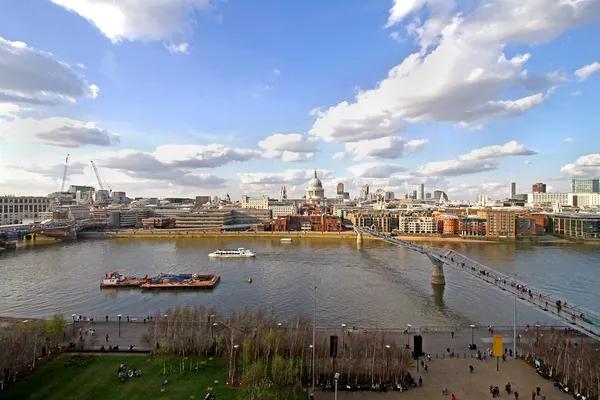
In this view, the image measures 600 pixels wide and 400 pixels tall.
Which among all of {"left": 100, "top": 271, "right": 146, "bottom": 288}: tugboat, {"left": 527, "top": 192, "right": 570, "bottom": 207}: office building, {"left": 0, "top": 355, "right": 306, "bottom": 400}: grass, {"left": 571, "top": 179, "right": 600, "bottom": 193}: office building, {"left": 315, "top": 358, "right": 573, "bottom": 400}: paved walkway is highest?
{"left": 571, "top": 179, "right": 600, "bottom": 193}: office building

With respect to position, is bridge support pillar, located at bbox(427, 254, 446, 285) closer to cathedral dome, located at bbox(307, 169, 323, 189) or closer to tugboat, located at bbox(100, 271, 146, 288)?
tugboat, located at bbox(100, 271, 146, 288)

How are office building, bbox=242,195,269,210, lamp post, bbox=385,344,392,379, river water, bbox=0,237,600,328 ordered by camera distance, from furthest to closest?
1. office building, bbox=242,195,269,210
2. river water, bbox=0,237,600,328
3. lamp post, bbox=385,344,392,379

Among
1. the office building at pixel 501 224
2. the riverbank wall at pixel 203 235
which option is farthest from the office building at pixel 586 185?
the riverbank wall at pixel 203 235

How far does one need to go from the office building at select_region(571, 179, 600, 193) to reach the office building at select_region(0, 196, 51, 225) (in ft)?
518

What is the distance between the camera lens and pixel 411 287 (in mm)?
23188

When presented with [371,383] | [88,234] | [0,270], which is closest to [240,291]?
[371,383]

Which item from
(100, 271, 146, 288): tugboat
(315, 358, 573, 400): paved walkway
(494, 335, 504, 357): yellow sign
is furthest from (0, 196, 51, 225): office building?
(494, 335, 504, 357): yellow sign

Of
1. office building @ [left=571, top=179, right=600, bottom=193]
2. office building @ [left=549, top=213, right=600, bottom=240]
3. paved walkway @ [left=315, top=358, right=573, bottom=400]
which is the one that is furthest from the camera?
office building @ [left=571, top=179, right=600, bottom=193]

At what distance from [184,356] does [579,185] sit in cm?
16247

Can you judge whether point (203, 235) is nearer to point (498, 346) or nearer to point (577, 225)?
point (577, 225)

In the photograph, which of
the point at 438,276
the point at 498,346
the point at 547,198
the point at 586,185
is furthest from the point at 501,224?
the point at 586,185

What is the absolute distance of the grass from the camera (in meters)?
9.95

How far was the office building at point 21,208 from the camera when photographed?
244ft

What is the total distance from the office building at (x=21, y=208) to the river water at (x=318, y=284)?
42430 millimetres
